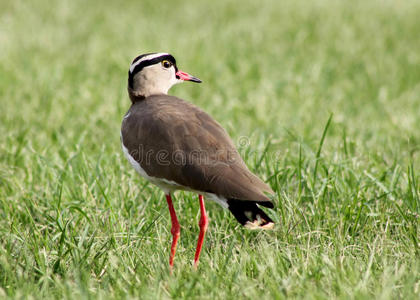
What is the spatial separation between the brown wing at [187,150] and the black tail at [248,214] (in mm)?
91

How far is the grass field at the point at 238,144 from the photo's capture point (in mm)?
3555

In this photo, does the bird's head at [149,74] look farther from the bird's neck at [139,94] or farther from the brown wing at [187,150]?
the brown wing at [187,150]

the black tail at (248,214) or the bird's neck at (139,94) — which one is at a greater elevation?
the bird's neck at (139,94)

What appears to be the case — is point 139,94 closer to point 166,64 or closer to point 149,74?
point 149,74

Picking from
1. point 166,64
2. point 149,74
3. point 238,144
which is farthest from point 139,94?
point 238,144

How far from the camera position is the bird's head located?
4594 millimetres

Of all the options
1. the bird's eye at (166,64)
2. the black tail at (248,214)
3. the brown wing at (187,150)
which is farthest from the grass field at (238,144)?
the bird's eye at (166,64)

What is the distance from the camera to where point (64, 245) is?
163 inches

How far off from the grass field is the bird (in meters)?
0.31

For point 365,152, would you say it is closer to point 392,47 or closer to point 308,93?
point 308,93

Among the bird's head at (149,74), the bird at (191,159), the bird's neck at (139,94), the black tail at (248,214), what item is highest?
the bird's head at (149,74)

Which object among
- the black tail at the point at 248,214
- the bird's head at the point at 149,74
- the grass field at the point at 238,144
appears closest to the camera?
the grass field at the point at 238,144

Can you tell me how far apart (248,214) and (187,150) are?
57cm

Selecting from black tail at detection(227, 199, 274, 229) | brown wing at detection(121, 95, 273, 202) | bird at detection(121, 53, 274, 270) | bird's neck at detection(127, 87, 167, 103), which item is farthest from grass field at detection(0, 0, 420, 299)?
bird's neck at detection(127, 87, 167, 103)
